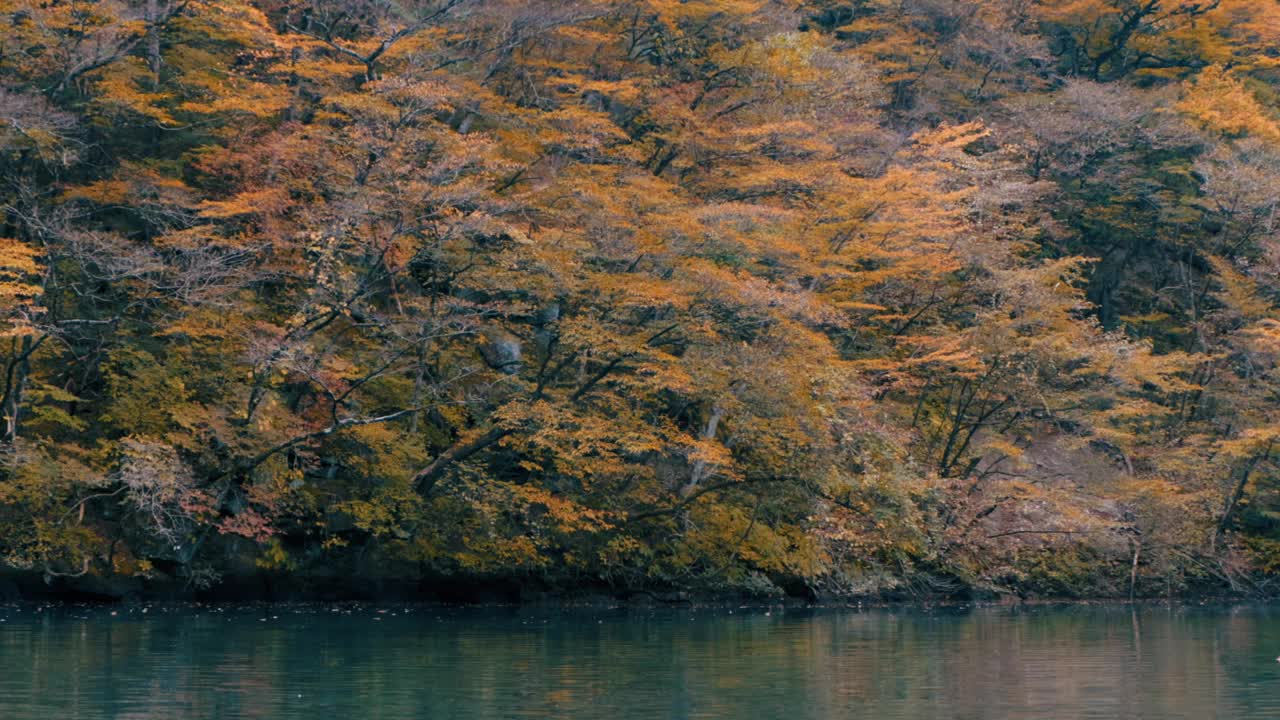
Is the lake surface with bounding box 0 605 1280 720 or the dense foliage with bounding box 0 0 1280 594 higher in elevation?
the dense foliage with bounding box 0 0 1280 594

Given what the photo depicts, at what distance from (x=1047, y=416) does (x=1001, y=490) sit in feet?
11.6

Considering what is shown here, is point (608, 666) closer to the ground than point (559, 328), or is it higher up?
closer to the ground

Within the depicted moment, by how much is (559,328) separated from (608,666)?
11.7 meters

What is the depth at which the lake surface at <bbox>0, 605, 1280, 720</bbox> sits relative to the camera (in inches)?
470

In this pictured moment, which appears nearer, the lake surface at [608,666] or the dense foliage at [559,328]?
the lake surface at [608,666]

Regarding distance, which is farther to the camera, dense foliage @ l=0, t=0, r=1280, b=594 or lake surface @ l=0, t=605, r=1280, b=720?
dense foliage @ l=0, t=0, r=1280, b=594

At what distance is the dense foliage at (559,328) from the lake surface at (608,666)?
272 centimetres

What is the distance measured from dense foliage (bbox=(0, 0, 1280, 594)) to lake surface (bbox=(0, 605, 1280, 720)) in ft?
8.93

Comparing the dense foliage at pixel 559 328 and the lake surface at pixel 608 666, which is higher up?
the dense foliage at pixel 559 328

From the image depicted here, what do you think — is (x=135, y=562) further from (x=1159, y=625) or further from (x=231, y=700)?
(x=1159, y=625)

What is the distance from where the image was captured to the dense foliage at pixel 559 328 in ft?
80.9

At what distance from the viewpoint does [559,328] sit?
26.5 m

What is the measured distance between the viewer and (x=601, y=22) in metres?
33.0

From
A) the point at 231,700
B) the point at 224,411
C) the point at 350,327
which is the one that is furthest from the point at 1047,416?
the point at 231,700
